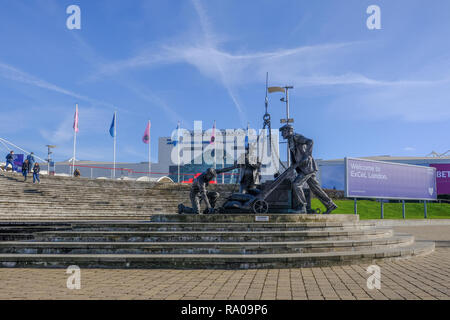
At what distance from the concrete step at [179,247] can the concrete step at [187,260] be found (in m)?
0.34

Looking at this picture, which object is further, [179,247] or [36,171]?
[36,171]

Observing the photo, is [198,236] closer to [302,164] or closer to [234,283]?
[234,283]

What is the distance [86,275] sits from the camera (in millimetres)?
6539

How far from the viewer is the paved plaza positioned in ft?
16.5

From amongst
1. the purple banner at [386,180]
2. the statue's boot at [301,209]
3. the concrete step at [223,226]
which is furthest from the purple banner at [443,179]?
the concrete step at [223,226]

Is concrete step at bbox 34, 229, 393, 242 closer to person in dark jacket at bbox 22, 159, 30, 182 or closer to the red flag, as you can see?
person in dark jacket at bbox 22, 159, 30, 182

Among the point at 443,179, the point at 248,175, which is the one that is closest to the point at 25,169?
the point at 248,175

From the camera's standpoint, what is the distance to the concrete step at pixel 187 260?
23.5 feet

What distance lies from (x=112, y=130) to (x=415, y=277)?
34522 mm

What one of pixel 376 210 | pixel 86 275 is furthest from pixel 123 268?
pixel 376 210

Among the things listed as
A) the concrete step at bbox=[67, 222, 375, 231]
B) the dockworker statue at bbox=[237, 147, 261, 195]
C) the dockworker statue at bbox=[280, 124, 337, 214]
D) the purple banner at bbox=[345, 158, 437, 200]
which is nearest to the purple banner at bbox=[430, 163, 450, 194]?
the purple banner at bbox=[345, 158, 437, 200]

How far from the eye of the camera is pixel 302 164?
10836 mm

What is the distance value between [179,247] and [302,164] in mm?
4876
